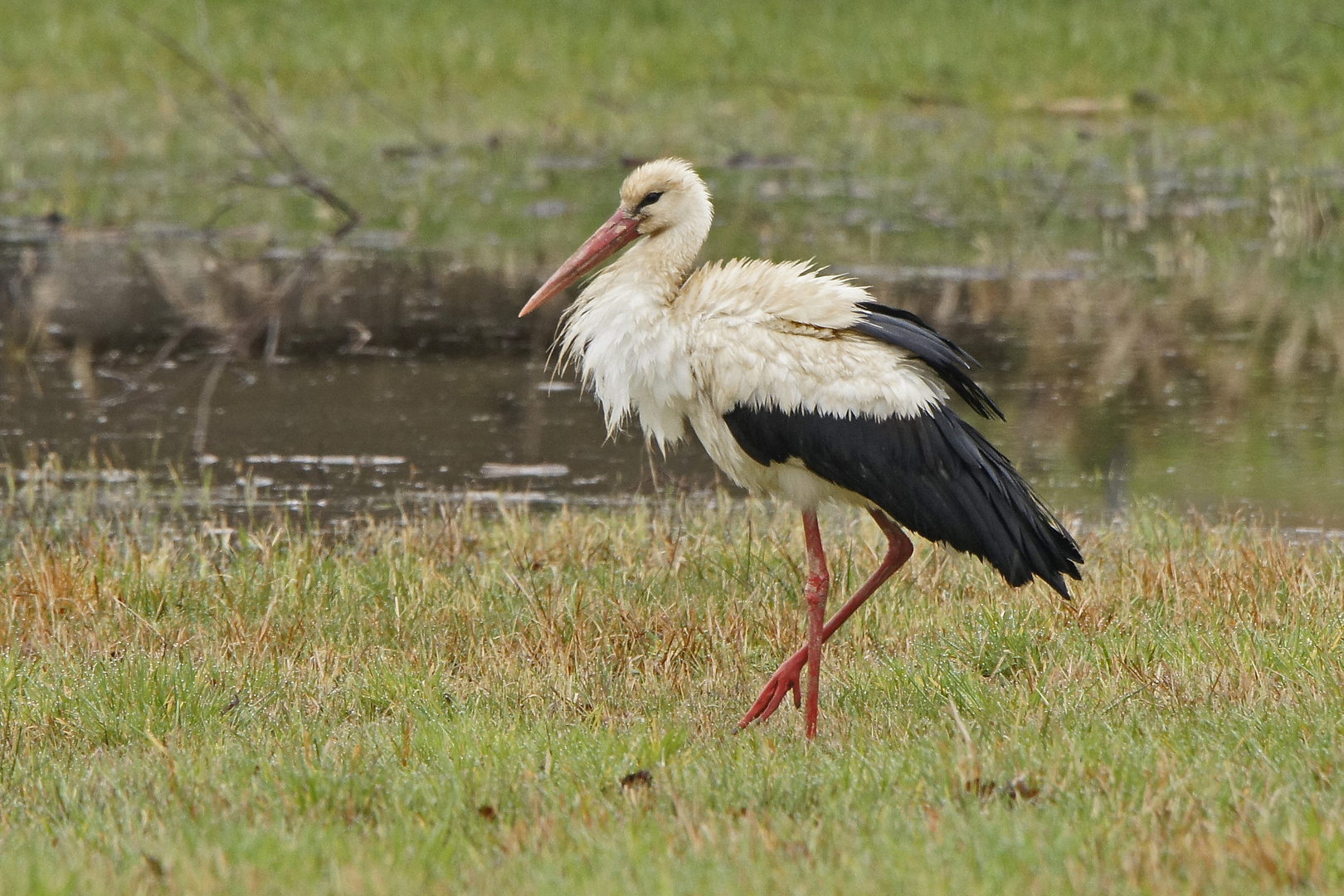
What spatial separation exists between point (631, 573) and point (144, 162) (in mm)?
12137

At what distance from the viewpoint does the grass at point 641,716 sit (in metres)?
3.12

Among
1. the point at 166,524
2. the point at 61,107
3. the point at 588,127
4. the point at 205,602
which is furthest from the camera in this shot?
the point at 61,107

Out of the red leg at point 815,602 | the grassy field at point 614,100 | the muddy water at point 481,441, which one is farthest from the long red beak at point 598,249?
the grassy field at point 614,100

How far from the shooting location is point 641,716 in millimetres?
4309

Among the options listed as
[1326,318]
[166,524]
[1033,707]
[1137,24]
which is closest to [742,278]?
[1033,707]

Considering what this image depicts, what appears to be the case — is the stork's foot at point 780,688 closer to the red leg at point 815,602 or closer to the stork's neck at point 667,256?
the red leg at point 815,602

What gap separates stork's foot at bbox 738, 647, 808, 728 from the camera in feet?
14.6

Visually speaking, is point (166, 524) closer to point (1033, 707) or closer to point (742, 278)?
point (742, 278)

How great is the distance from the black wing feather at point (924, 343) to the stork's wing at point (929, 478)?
11cm

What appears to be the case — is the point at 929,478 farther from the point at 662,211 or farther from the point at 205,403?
the point at 205,403

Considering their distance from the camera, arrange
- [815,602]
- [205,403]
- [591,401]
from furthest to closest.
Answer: [591,401]
[205,403]
[815,602]

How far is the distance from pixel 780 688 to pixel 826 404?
0.71 metres

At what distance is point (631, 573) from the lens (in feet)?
18.8

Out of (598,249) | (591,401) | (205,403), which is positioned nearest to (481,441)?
(591,401)
